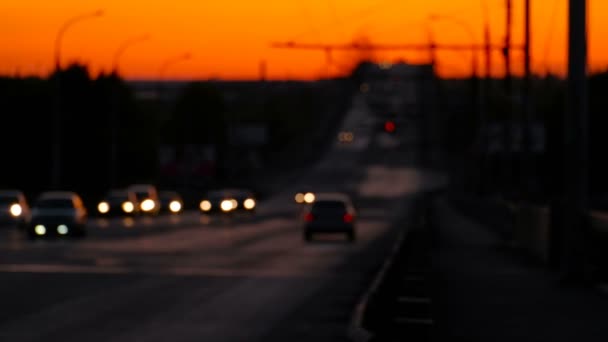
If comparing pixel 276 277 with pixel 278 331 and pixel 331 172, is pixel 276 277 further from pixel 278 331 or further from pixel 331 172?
pixel 331 172

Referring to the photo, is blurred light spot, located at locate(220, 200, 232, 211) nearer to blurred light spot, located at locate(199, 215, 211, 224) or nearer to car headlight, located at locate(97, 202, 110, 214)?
blurred light spot, located at locate(199, 215, 211, 224)

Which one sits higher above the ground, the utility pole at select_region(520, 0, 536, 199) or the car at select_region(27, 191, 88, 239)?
the utility pole at select_region(520, 0, 536, 199)

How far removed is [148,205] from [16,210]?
2582 centimetres

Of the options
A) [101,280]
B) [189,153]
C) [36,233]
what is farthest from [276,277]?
[189,153]

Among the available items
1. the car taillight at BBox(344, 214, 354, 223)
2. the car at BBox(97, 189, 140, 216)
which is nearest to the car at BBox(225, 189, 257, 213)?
the car at BBox(97, 189, 140, 216)

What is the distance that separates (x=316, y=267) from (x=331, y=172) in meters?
123

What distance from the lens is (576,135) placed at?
97.1ft

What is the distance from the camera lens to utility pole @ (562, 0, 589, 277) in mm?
29234

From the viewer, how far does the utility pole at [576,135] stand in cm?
2923

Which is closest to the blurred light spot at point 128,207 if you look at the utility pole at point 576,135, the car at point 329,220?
the car at point 329,220

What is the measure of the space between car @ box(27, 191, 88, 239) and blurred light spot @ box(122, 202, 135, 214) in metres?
28.2

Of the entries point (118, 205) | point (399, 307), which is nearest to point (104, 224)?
point (118, 205)

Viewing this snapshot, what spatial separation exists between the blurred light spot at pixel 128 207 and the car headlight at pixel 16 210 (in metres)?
19.5

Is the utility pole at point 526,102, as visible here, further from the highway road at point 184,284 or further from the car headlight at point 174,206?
the car headlight at point 174,206
